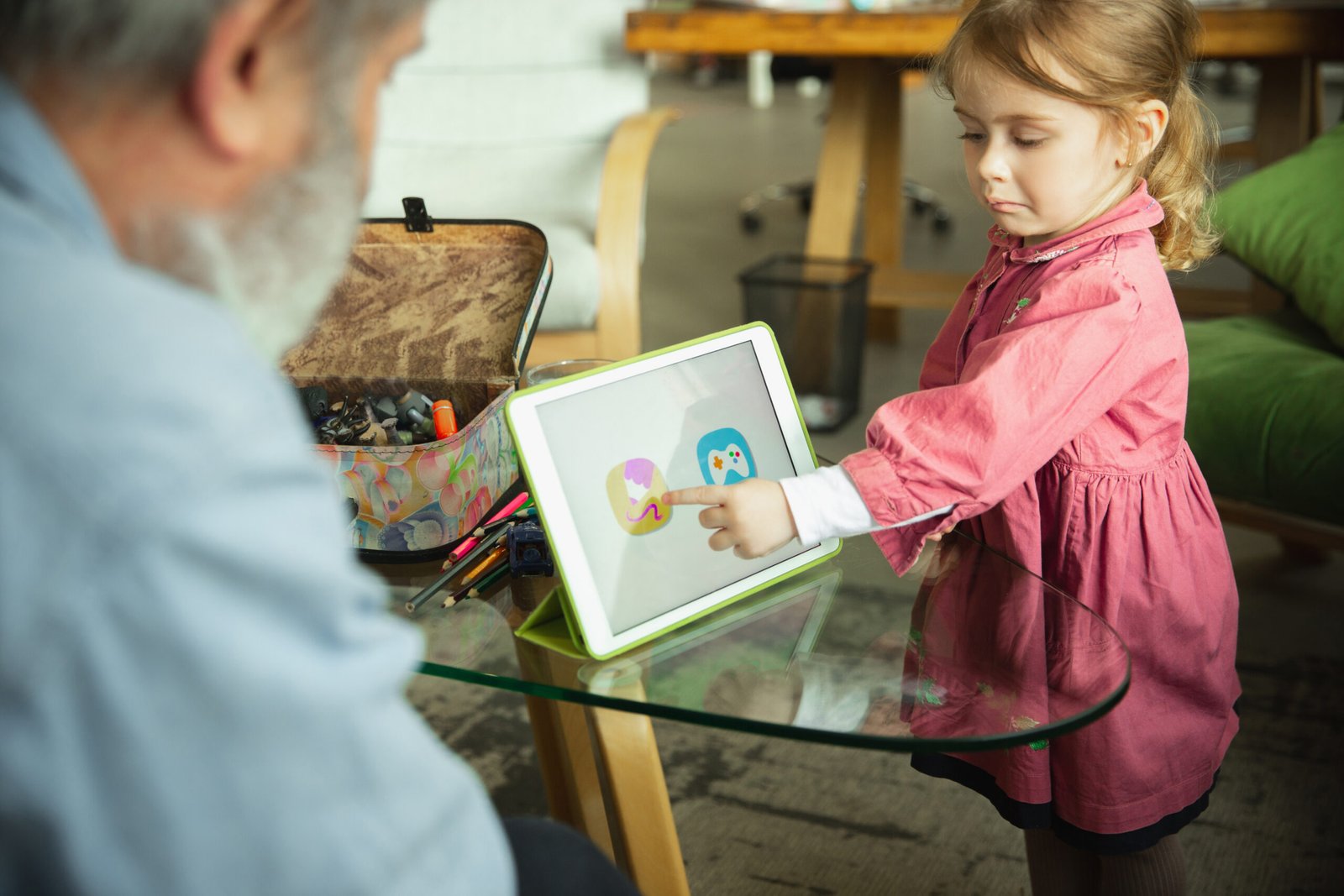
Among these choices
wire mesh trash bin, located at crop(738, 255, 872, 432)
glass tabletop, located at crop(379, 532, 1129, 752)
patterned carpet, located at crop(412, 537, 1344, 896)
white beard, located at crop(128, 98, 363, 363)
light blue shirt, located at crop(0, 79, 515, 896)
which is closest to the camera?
light blue shirt, located at crop(0, 79, 515, 896)

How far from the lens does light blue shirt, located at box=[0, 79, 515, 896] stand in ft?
1.24

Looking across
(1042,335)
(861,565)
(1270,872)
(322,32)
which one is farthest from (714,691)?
(1270,872)

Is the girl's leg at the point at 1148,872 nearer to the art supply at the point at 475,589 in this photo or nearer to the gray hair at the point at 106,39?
the art supply at the point at 475,589

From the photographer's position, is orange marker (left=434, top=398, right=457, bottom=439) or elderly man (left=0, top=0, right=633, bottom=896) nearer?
elderly man (left=0, top=0, right=633, bottom=896)

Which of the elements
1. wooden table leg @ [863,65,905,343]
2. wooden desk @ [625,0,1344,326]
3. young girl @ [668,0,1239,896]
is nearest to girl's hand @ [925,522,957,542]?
young girl @ [668,0,1239,896]

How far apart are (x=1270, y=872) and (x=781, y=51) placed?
1.70 meters

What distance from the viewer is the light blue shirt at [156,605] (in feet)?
1.24

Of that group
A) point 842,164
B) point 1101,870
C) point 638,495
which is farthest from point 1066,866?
point 842,164

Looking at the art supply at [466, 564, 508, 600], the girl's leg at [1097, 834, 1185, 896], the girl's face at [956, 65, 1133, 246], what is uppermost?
the girl's face at [956, 65, 1133, 246]

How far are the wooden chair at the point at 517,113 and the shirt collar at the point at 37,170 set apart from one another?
1693 millimetres

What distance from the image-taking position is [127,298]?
1.34ft

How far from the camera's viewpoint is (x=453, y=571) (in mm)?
879

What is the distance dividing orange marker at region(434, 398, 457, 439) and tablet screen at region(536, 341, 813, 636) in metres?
0.19

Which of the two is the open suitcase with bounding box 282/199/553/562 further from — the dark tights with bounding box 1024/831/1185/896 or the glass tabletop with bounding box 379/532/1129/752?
the dark tights with bounding box 1024/831/1185/896
